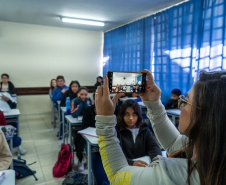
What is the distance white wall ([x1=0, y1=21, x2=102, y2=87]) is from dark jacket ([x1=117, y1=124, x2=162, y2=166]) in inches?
210

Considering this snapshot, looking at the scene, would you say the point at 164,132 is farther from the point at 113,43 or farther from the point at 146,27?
the point at 113,43

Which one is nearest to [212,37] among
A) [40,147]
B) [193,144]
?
[193,144]

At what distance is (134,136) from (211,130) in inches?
54.9

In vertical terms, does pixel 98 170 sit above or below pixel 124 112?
below

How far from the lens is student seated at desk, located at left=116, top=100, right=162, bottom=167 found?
5.87 ft

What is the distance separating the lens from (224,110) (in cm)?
49

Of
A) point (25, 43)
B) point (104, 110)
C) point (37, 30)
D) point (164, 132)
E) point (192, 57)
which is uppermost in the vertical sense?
point (37, 30)

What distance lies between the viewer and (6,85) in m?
5.62

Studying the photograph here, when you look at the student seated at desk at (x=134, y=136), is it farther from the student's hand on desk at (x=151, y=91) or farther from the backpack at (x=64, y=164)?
the backpack at (x=64, y=164)

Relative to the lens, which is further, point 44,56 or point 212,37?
point 44,56

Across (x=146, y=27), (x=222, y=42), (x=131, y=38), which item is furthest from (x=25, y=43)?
(x=222, y=42)

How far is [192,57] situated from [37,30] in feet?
17.0

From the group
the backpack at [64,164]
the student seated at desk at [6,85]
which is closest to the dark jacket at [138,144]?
the backpack at [64,164]

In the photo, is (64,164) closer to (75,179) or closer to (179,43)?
(75,179)
